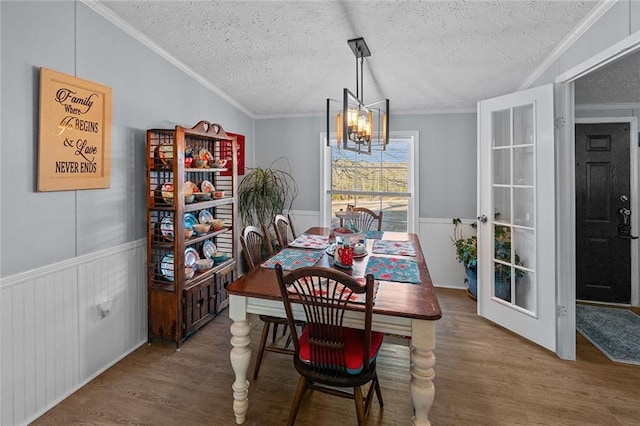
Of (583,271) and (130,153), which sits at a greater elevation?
(130,153)

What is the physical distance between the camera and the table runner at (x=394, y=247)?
2.41 meters

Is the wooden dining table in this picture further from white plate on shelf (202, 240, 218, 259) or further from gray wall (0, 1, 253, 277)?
white plate on shelf (202, 240, 218, 259)

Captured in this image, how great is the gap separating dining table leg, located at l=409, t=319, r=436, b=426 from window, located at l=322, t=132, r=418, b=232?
278 cm

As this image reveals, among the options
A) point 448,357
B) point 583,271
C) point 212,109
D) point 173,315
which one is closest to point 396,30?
point 212,109

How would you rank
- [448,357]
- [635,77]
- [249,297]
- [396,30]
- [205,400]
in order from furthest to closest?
[635,77] → [448,357] → [396,30] → [205,400] → [249,297]

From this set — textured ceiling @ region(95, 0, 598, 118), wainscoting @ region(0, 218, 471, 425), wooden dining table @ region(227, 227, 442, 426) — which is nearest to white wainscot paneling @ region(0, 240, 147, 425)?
wainscoting @ region(0, 218, 471, 425)

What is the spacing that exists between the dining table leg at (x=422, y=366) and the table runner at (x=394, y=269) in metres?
0.37

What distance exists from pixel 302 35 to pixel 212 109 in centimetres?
158

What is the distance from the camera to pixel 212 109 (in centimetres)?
345

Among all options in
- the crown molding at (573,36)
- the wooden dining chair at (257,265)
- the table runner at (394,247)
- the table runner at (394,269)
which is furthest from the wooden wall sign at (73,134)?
the crown molding at (573,36)

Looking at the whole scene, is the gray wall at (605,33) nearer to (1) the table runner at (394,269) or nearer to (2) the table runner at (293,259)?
(1) the table runner at (394,269)

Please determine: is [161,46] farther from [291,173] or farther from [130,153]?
[291,173]

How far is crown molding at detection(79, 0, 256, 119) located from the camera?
2.04 metres

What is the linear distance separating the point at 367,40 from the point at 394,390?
95.6 inches
